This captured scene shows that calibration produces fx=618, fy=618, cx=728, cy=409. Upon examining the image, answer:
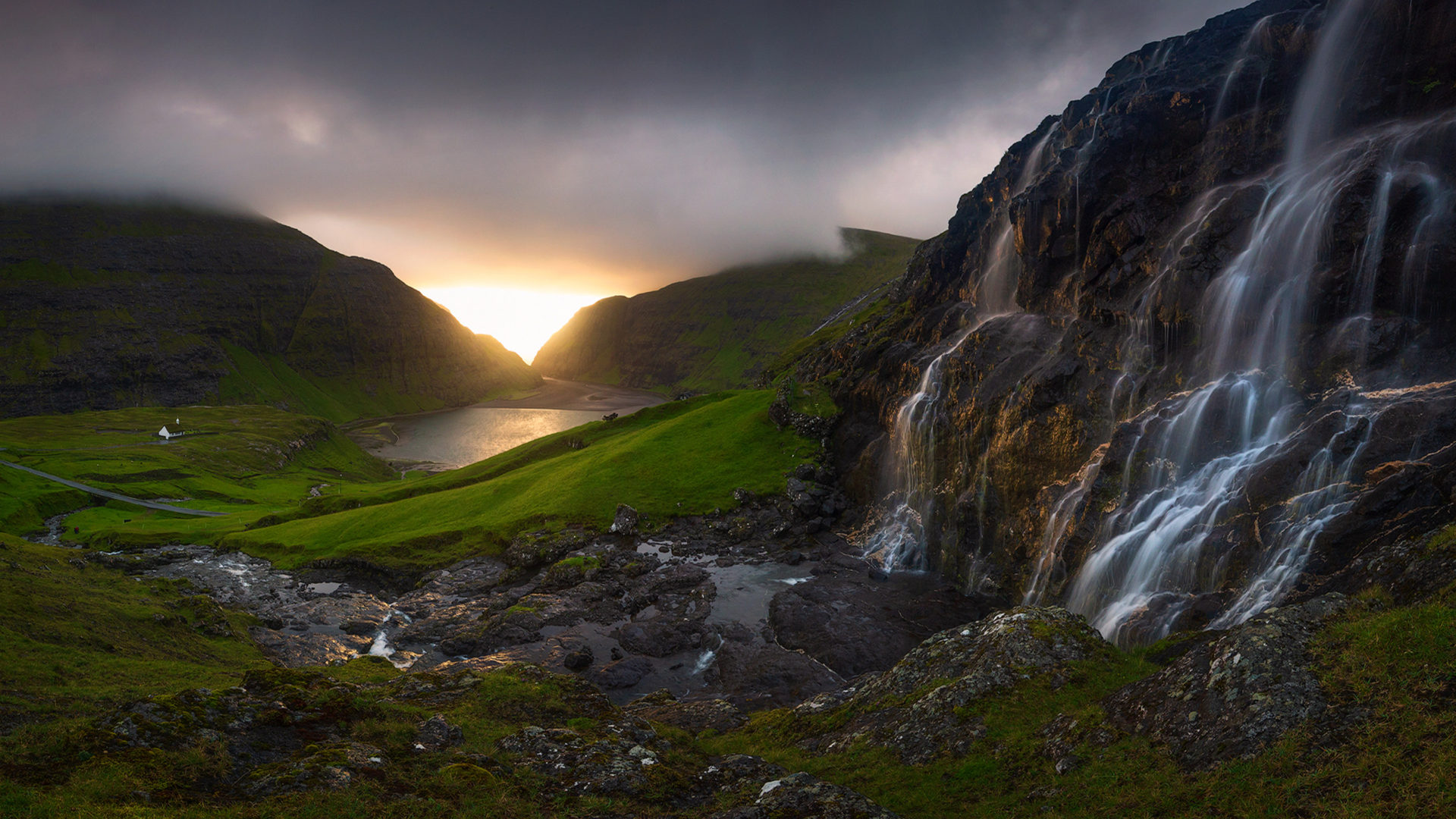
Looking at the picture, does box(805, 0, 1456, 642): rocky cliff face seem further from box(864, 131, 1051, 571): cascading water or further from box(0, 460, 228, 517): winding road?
box(0, 460, 228, 517): winding road

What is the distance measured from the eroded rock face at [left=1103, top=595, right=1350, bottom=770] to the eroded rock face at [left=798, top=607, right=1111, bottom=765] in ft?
12.4

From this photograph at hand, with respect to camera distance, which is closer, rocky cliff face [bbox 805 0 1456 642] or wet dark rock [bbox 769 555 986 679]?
rocky cliff face [bbox 805 0 1456 642]

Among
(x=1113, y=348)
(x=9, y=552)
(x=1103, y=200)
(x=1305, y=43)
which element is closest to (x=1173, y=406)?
(x=1113, y=348)

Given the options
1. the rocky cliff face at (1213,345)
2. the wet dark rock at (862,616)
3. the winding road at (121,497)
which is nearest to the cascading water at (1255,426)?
the rocky cliff face at (1213,345)

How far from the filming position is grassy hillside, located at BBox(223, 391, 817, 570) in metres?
71.6

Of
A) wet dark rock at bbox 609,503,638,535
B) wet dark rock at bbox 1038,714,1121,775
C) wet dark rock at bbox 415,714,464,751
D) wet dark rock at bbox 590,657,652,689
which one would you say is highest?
wet dark rock at bbox 1038,714,1121,775

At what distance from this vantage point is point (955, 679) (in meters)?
21.6

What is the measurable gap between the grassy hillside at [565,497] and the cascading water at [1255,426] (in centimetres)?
4406

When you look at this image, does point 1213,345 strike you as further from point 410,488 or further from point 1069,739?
point 410,488

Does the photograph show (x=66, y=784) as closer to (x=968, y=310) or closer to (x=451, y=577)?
(x=451, y=577)

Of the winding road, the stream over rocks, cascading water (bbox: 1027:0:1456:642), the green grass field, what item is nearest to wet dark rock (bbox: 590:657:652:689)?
the stream over rocks

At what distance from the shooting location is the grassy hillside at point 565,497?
71562mm

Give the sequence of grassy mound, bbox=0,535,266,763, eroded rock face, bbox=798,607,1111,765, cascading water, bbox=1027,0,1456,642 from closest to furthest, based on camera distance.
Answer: eroded rock face, bbox=798,607,1111,765, grassy mound, bbox=0,535,266,763, cascading water, bbox=1027,0,1456,642

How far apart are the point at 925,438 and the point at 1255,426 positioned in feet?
95.0
